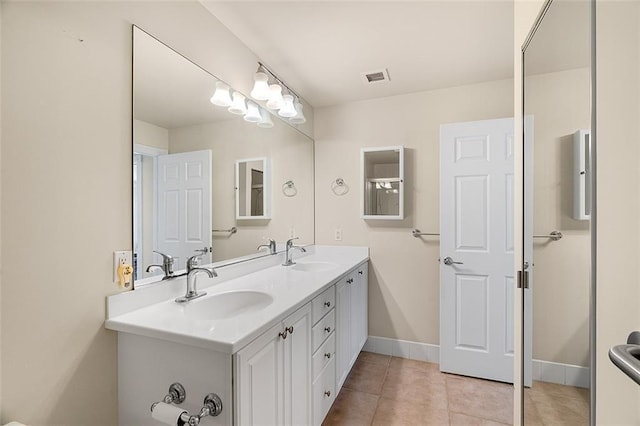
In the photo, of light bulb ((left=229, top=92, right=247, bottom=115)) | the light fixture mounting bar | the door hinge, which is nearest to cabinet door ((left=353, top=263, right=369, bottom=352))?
the door hinge

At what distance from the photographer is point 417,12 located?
1630 millimetres

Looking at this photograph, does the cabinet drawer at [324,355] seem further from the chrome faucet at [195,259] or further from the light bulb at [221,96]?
the light bulb at [221,96]

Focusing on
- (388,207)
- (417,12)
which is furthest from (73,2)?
(388,207)

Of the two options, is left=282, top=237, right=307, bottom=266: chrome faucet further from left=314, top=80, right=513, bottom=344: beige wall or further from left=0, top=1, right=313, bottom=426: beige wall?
left=0, top=1, right=313, bottom=426: beige wall

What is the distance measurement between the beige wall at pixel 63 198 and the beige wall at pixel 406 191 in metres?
1.90

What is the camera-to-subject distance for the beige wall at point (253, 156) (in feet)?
5.74

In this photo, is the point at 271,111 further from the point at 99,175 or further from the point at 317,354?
the point at 317,354

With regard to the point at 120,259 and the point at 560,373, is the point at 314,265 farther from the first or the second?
the point at 560,373

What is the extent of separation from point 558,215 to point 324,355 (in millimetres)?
1311

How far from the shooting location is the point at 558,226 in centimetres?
93

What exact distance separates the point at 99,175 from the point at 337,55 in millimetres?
1645

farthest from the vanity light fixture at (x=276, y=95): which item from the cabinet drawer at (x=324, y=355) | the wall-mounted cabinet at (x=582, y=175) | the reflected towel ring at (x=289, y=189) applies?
the wall-mounted cabinet at (x=582, y=175)

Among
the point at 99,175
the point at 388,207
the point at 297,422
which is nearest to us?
the point at 99,175
